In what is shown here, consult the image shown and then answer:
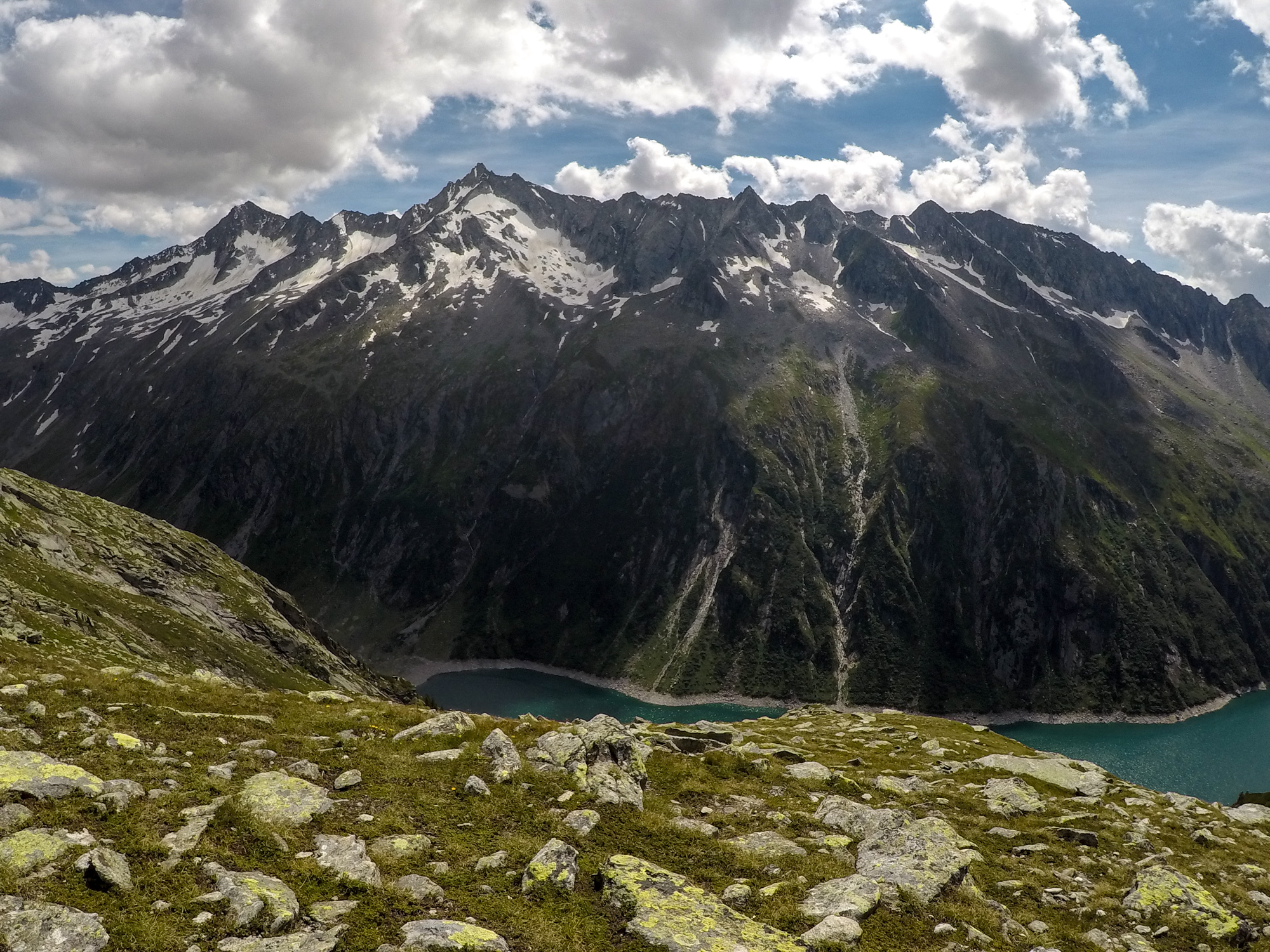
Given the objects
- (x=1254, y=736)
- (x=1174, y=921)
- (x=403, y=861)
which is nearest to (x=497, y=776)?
(x=403, y=861)

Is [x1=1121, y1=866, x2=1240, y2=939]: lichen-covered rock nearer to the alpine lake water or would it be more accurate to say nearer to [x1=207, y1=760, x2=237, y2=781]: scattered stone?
[x1=207, y1=760, x2=237, y2=781]: scattered stone

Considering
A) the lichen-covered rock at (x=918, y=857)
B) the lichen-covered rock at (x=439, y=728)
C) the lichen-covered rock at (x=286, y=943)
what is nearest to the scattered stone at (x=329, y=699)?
the lichen-covered rock at (x=439, y=728)

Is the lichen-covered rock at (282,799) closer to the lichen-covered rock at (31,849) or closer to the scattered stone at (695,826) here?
the lichen-covered rock at (31,849)

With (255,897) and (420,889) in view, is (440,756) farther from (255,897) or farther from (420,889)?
(255,897)

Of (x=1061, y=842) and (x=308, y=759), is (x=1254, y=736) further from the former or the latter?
(x=308, y=759)

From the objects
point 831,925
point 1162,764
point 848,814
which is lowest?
point 1162,764
